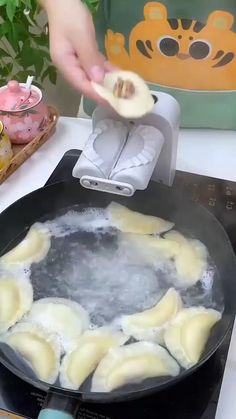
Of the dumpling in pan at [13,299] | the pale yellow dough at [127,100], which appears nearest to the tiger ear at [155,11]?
the pale yellow dough at [127,100]

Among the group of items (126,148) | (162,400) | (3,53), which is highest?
(126,148)

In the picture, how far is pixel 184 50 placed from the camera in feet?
3.06

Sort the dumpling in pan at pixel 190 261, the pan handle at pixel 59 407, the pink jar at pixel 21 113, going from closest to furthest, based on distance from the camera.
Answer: the pan handle at pixel 59 407 → the dumpling in pan at pixel 190 261 → the pink jar at pixel 21 113

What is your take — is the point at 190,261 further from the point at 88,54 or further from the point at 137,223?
the point at 88,54

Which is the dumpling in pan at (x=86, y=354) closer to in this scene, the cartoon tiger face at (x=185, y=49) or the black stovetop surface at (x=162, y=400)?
the black stovetop surface at (x=162, y=400)

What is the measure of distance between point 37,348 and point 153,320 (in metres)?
0.15

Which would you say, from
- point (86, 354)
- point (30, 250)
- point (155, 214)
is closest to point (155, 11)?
point (155, 214)

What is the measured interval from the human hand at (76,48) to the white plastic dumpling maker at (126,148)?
61 mm

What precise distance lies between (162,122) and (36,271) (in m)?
0.29

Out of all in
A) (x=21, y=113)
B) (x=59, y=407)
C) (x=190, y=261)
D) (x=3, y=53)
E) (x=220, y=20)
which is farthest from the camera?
(x=3, y=53)

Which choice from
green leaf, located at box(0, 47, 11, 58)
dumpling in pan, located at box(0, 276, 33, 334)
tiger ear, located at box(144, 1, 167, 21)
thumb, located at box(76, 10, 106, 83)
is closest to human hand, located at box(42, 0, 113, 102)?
thumb, located at box(76, 10, 106, 83)

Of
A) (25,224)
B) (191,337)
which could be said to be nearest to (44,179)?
(25,224)

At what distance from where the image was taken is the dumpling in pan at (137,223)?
793 mm

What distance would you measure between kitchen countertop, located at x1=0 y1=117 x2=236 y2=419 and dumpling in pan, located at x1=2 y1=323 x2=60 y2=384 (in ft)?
1.03
